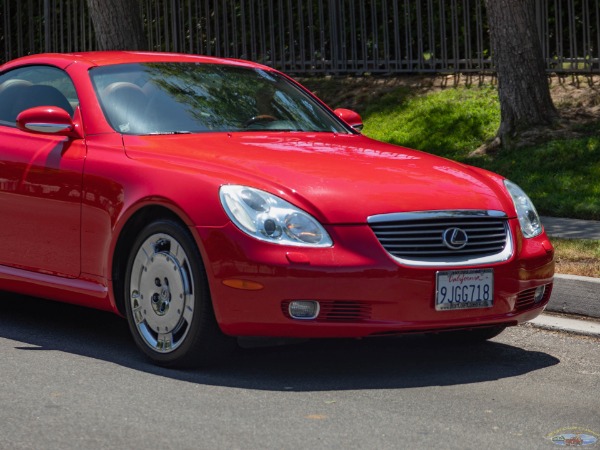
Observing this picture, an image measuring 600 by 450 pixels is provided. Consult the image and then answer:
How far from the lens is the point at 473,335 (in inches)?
297

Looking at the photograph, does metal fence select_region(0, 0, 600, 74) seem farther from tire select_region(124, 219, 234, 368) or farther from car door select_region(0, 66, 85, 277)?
tire select_region(124, 219, 234, 368)

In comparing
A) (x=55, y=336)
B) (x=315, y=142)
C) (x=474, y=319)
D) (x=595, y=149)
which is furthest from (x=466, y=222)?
(x=595, y=149)

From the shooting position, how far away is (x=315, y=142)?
7539mm

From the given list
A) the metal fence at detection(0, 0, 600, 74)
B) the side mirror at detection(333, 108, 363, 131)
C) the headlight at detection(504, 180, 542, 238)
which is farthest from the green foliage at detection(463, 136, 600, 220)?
the headlight at detection(504, 180, 542, 238)

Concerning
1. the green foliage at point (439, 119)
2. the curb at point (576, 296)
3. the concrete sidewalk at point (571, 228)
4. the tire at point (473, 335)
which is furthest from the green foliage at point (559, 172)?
the tire at point (473, 335)

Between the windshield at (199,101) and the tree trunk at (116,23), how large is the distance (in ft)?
26.9

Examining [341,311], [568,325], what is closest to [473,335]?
[568,325]

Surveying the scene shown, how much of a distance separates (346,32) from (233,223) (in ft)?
45.0

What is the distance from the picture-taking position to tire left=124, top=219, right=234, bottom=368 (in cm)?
652

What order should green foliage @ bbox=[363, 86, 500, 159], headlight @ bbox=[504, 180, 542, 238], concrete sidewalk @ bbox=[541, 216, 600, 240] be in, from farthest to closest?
green foliage @ bbox=[363, 86, 500, 159] < concrete sidewalk @ bbox=[541, 216, 600, 240] < headlight @ bbox=[504, 180, 542, 238]

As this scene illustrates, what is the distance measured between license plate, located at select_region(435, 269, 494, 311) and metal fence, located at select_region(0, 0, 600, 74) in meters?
10.4

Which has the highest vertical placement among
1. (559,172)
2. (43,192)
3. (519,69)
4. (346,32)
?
(346,32)

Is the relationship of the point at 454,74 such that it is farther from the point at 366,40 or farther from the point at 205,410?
the point at 205,410

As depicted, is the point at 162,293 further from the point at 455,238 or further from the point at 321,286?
the point at 455,238
